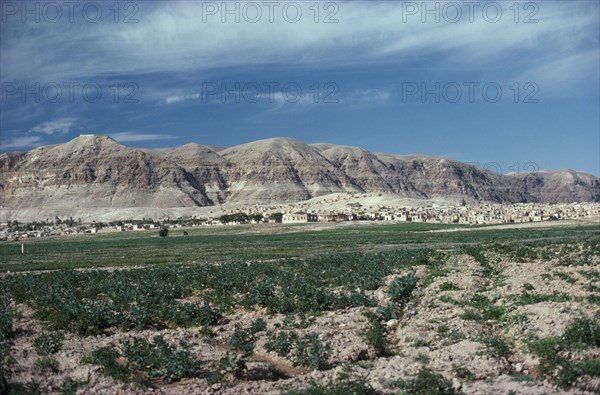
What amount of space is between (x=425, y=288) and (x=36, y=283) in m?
15.9

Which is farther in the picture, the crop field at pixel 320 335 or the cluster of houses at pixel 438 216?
the cluster of houses at pixel 438 216

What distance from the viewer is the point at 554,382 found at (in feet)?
34.2

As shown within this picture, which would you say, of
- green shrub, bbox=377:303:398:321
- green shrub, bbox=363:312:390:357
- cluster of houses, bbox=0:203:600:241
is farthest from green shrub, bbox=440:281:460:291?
cluster of houses, bbox=0:203:600:241

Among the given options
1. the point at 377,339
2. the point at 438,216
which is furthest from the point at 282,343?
the point at 438,216

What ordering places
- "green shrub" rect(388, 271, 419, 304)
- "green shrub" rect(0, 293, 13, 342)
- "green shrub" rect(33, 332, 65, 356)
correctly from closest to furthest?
"green shrub" rect(33, 332, 65, 356) < "green shrub" rect(0, 293, 13, 342) < "green shrub" rect(388, 271, 419, 304)

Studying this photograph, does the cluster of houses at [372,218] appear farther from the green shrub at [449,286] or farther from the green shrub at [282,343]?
the green shrub at [282,343]

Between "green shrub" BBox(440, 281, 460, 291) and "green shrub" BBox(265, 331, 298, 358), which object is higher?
"green shrub" BBox(440, 281, 460, 291)

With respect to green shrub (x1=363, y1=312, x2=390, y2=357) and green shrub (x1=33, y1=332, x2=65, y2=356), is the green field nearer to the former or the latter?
green shrub (x1=33, y1=332, x2=65, y2=356)

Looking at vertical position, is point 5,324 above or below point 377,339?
above

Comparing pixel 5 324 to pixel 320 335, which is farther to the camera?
pixel 5 324

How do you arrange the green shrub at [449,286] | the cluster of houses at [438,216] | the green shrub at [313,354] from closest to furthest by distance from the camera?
the green shrub at [313,354]
the green shrub at [449,286]
the cluster of houses at [438,216]

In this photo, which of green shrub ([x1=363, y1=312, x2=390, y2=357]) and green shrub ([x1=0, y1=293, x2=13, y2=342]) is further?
green shrub ([x1=0, y1=293, x2=13, y2=342])

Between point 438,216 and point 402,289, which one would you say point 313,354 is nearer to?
point 402,289

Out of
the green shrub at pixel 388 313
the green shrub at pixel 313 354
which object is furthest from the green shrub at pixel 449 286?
the green shrub at pixel 313 354
